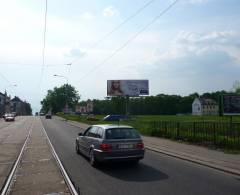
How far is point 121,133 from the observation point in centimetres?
1338

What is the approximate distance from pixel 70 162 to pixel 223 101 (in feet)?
30.8

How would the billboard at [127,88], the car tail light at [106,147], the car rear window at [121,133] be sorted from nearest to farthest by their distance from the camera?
the car tail light at [106,147]
the car rear window at [121,133]
the billboard at [127,88]

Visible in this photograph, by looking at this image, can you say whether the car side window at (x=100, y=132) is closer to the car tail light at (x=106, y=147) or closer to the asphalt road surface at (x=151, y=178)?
the car tail light at (x=106, y=147)

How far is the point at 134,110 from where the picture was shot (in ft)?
567

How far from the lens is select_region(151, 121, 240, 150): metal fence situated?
57.2ft

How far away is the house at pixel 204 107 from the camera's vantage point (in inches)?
6777

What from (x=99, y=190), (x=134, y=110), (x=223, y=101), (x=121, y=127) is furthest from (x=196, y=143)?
(x=134, y=110)

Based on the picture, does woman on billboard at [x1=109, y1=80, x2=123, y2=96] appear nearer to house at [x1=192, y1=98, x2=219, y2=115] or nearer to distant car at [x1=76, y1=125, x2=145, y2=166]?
→ distant car at [x1=76, y1=125, x2=145, y2=166]

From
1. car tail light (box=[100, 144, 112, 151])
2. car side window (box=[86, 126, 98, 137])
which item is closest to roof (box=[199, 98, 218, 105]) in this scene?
car side window (box=[86, 126, 98, 137])

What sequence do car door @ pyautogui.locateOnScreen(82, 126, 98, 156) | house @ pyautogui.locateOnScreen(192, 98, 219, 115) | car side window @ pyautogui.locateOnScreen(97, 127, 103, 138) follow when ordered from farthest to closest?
house @ pyautogui.locateOnScreen(192, 98, 219, 115) → car door @ pyautogui.locateOnScreen(82, 126, 98, 156) → car side window @ pyautogui.locateOnScreen(97, 127, 103, 138)

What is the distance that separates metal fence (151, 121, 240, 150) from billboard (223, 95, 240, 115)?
1235 millimetres

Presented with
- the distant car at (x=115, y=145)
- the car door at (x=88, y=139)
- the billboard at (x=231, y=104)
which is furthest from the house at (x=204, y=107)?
the distant car at (x=115, y=145)

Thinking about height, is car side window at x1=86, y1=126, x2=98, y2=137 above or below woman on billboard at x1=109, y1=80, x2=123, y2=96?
below

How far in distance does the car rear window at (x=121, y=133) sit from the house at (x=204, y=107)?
517 feet
